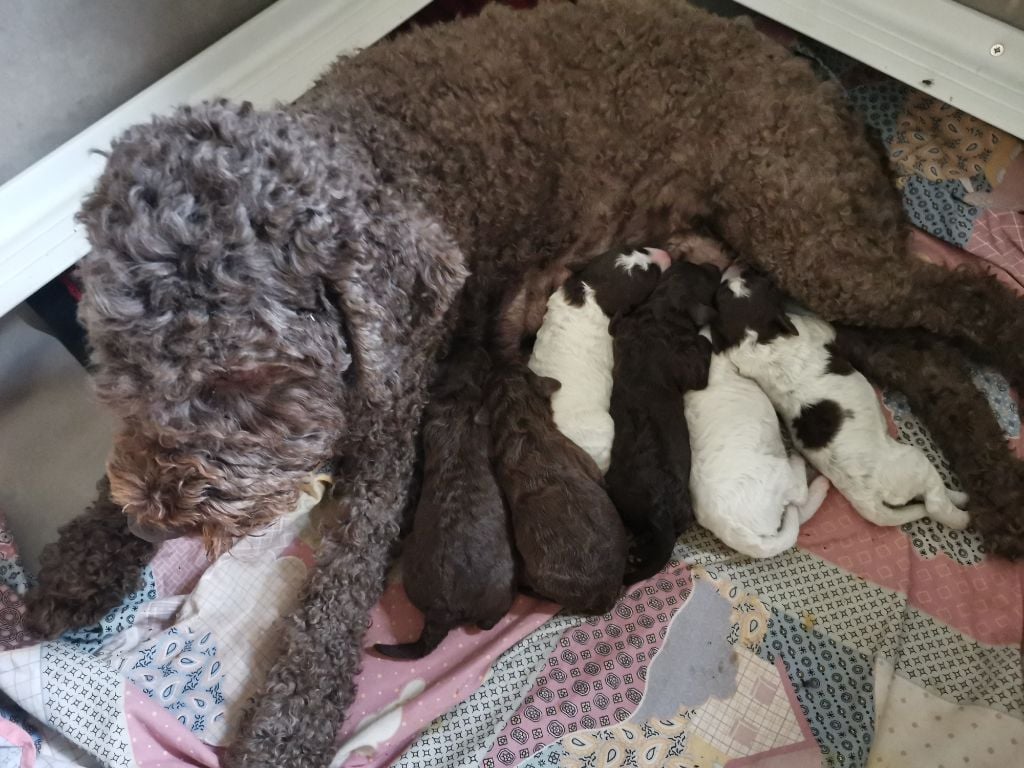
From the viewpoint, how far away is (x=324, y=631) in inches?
77.4

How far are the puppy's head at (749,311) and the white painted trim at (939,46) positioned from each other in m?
0.73

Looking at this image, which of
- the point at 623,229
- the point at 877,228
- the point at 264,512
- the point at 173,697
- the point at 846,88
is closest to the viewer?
the point at 264,512

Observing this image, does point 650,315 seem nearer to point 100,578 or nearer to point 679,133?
point 679,133

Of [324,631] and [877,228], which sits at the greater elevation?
[877,228]

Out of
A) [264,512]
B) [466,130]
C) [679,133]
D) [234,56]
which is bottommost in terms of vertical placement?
[264,512]

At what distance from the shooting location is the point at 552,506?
6.52 feet

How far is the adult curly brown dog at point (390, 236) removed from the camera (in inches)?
59.5

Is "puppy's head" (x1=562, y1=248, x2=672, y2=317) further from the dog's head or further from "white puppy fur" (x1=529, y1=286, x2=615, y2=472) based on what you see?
the dog's head

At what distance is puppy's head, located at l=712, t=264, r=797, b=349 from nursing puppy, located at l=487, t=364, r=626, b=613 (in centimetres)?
53

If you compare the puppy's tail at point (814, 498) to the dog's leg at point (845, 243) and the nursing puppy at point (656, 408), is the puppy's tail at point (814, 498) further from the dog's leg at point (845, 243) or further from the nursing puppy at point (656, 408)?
the dog's leg at point (845, 243)

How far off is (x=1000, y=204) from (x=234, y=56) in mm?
2344

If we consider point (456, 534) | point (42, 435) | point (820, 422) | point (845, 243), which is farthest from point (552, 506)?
point (42, 435)

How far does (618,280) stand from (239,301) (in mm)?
1113

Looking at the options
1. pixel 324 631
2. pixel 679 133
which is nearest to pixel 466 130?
pixel 679 133
